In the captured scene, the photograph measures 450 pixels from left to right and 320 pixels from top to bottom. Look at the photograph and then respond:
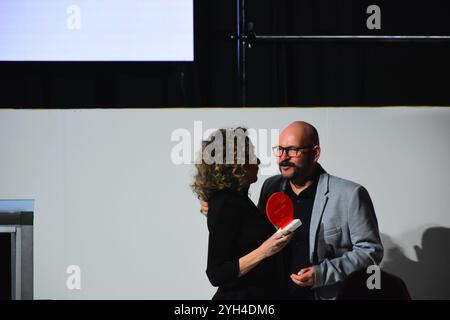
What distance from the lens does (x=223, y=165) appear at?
2359mm

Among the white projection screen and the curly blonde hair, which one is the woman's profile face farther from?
the white projection screen

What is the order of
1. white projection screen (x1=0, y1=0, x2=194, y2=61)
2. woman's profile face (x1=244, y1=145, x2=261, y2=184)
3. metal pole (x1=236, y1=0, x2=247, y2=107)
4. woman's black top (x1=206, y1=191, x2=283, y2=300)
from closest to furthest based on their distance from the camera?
woman's black top (x1=206, y1=191, x2=283, y2=300)
woman's profile face (x1=244, y1=145, x2=261, y2=184)
white projection screen (x1=0, y1=0, x2=194, y2=61)
metal pole (x1=236, y1=0, x2=247, y2=107)

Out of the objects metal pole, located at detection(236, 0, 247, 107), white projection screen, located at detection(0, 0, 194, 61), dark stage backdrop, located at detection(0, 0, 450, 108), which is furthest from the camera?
dark stage backdrop, located at detection(0, 0, 450, 108)

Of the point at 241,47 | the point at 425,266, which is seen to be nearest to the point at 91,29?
the point at 241,47

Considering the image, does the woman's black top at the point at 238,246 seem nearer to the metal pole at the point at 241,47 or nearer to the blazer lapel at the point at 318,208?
the blazer lapel at the point at 318,208

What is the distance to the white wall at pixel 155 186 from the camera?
2418 mm

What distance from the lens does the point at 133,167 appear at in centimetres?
246

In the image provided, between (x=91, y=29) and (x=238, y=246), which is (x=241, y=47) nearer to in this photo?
(x=91, y=29)

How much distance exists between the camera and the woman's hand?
2294 millimetres

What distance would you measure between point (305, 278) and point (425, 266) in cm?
51

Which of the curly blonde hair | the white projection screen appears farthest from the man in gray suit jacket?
the white projection screen

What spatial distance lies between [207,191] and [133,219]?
0.33m

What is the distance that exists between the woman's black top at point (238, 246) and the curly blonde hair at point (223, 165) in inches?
1.8

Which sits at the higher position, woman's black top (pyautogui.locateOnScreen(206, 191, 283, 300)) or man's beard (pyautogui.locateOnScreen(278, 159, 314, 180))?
man's beard (pyautogui.locateOnScreen(278, 159, 314, 180))
